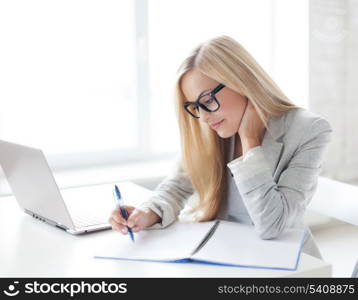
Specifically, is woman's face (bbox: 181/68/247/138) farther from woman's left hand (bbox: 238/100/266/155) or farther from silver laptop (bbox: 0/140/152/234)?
silver laptop (bbox: 0/140/152/234)

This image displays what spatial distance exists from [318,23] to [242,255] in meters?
2.01

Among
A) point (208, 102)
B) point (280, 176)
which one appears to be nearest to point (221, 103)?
point (208, 102)

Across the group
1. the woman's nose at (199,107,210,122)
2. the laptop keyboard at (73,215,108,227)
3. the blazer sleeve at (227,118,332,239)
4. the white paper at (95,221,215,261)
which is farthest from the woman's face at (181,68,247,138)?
the laptop keyboard at (73,215,108,227)

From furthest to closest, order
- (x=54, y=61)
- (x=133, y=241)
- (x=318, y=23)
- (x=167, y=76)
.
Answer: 1. (x=318, y=23)
2. (x=167, y=76)
3. (x=54, y=61)
4. (x=133, y=241)

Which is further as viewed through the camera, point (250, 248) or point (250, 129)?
point (250, 129)

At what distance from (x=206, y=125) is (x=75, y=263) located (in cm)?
60

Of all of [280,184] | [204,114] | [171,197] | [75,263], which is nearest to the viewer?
[75,263]

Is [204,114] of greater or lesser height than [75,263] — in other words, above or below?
above

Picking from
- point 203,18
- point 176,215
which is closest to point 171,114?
point 203,18

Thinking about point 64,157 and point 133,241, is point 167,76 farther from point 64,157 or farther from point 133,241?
point 133,241

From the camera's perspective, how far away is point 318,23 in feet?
9.47

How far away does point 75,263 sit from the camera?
1.19 m

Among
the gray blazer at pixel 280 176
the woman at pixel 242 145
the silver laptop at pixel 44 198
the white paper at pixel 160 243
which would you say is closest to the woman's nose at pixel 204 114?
the woman at pixel 242 145

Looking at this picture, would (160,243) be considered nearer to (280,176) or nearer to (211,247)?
(211,247)
